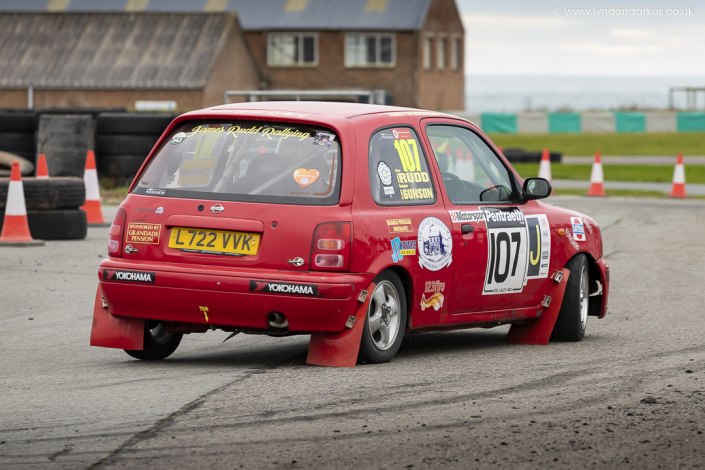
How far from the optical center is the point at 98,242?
1348 centimetres

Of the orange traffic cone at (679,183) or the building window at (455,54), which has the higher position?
the building window at (455,54)

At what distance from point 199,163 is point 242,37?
52.1m

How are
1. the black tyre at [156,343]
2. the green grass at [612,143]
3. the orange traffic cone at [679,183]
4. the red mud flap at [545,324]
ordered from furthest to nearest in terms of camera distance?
1. the green grass at [612,143]
2. the orange traffic cone at [679,183]
3. the red mud flap at [545,324]
4. the black tyre at [156,343]

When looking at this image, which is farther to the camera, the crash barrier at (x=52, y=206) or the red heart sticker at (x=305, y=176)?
the crash barrier at (x=52, y=206)

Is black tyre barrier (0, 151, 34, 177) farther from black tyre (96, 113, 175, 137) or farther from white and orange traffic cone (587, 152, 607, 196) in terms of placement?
white and orange traffic cone (587, 152, 607, 196)

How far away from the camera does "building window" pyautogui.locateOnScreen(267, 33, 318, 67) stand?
60.3 m

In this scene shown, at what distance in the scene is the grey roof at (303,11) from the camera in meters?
A: 58.8

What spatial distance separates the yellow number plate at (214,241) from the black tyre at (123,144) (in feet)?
43.7

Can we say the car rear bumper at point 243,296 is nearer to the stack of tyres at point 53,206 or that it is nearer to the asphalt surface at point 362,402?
the asphalt surface at point 362,402

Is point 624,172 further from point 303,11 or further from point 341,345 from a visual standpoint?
point 303,11

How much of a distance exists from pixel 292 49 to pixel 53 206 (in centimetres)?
4799

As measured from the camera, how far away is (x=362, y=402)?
17.9 ft

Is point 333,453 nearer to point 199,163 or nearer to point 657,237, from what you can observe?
point 199,163

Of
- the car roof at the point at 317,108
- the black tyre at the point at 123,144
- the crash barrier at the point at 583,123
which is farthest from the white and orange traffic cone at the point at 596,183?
the crash barrier at the point at 583,123
